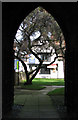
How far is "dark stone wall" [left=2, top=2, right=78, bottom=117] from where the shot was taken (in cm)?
539

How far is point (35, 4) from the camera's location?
6695 mm

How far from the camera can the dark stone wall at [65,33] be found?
539 cm

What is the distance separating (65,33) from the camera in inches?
272
